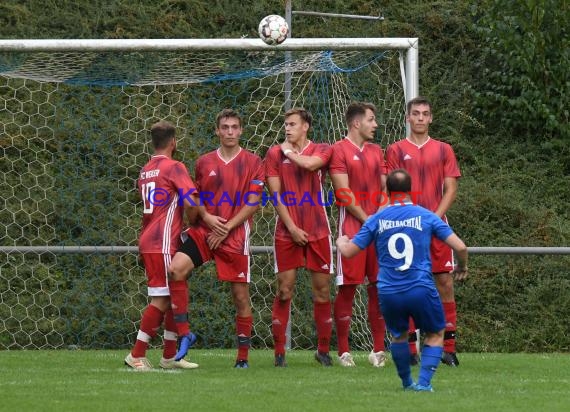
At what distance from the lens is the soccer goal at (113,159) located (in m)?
11.7

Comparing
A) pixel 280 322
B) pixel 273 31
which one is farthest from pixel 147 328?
pixel 273 31

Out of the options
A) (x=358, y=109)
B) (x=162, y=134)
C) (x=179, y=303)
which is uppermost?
(x=358, y=109)

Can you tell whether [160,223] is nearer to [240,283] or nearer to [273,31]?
[240,283]

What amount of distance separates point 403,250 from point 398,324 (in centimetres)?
48

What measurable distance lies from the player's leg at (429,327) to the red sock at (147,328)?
2.51 metres

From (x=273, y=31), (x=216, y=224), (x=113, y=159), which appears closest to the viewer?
(x=216, y=224)

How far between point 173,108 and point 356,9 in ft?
18.4

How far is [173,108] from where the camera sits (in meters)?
13.3

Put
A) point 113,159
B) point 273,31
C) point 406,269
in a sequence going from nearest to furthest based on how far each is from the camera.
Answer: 1. point 406,269
2. point 273,31
3. point 113,159

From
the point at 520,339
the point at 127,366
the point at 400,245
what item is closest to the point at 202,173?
the point at 127,366

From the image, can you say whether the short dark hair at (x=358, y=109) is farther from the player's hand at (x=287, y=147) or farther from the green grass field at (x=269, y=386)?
the green grass field at (x=269, y=386)

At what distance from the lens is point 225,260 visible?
928 cm

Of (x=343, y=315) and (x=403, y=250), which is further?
(x=343, y=315)

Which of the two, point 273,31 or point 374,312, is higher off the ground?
point 273,31
